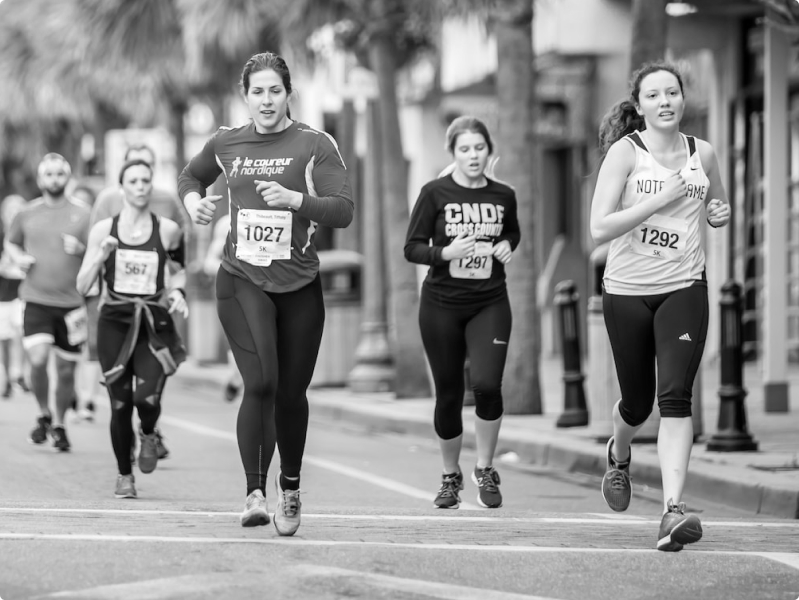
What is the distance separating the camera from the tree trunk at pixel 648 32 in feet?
38.0

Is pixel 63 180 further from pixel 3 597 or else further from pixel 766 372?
pixel 3 597

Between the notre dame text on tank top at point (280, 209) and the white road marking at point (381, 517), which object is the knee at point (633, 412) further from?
the notre dame text on tank top at point (280, 209)

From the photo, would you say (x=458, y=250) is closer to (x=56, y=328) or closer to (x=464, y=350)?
(x=464, y=350)

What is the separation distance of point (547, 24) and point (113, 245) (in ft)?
39.8

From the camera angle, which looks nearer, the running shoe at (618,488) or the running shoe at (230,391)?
the running shoe at (618,488)

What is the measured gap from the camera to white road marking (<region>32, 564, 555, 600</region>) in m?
5.35

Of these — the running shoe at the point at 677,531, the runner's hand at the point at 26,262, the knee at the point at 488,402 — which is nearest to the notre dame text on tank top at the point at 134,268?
the knee at the point at 488,402

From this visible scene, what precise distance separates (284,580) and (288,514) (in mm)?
936

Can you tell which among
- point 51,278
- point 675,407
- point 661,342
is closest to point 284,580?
point 675,407

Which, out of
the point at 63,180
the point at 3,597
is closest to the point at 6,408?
the point at 63,180

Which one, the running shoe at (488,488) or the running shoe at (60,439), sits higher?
the running shoe at (488,488)

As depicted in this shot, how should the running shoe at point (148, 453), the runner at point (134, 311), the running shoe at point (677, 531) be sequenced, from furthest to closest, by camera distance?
the running shoe at point (148, 453)
the runner at point (134, 311)
the running shoe at point (677, 531)

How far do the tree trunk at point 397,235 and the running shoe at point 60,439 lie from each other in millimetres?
4643

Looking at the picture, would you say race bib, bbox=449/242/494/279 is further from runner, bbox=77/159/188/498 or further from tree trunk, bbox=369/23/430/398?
tree trunk, bbox=369/23/430/398
